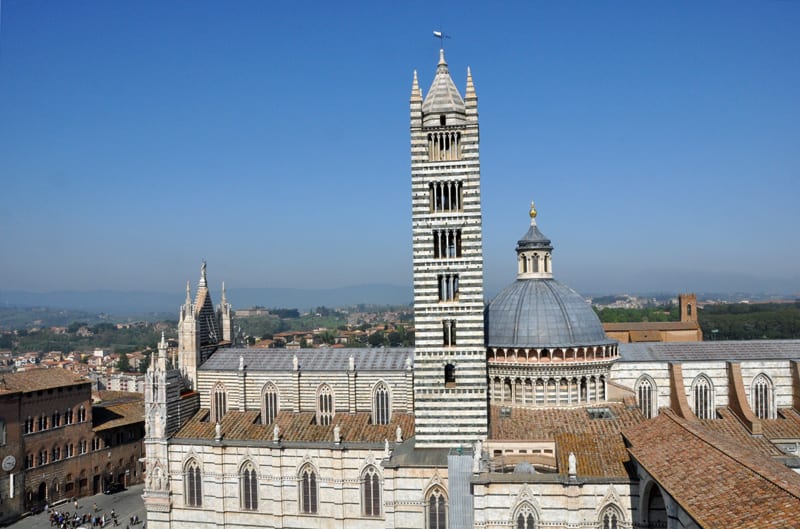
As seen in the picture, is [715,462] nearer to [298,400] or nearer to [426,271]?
[426,271]

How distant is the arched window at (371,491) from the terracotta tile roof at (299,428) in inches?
67.1

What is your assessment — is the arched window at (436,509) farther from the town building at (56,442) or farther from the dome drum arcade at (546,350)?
the town building at (56,442)

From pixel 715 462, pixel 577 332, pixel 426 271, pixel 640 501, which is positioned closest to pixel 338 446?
pixel 426 271

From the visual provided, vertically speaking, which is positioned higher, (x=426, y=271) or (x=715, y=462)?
(x=426, y=271)

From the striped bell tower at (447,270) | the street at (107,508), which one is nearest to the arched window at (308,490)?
the striped bell tower at (447,270)

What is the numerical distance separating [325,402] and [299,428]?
3.59 metres

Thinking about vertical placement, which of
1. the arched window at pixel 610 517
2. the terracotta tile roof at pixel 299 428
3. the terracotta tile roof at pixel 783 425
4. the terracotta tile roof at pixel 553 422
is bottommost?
the arched window at pixel 610 517

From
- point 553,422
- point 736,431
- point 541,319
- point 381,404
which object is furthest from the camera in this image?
point 381,404

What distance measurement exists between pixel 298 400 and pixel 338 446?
6722mm

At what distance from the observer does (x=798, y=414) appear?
35.8m

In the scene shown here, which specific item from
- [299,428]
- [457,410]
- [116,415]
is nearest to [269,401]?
[299,428]

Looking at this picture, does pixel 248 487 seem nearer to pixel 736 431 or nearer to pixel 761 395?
pixel 736 431

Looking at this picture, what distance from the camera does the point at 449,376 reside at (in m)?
32.0

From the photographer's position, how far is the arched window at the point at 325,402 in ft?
136
